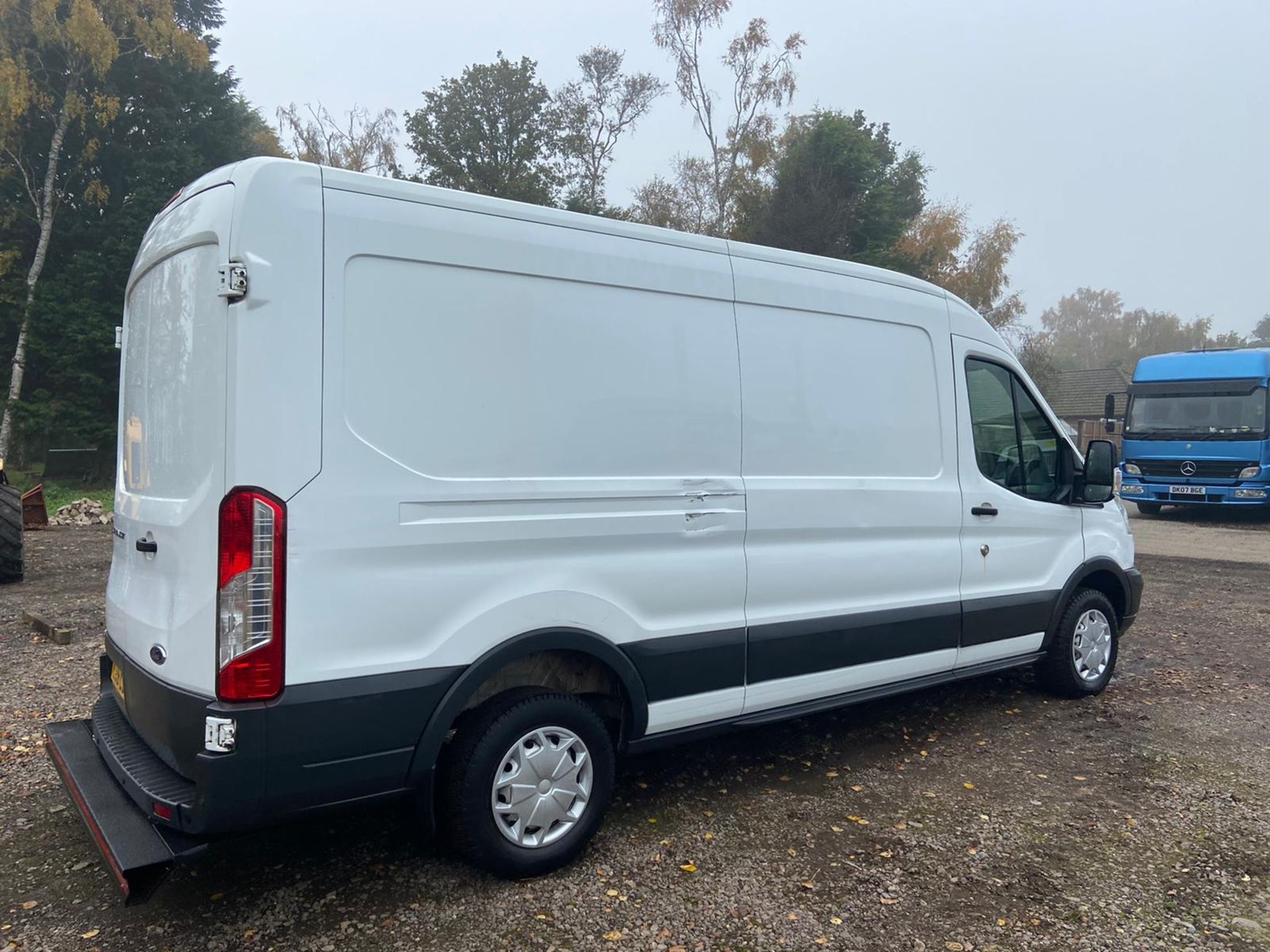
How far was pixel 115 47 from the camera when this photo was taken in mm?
19672

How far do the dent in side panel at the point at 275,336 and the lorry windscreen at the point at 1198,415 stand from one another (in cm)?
1685

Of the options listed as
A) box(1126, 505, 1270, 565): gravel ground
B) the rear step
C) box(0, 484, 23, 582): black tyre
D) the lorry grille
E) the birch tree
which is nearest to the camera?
the rear step

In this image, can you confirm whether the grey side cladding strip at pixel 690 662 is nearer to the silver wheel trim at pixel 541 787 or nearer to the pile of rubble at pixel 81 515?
the silver wheel trim at pixel 541 787

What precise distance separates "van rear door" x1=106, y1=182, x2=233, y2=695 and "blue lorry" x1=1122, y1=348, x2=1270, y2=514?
51.7 ft

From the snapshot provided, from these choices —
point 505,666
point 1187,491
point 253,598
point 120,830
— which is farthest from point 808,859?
point 1187,491

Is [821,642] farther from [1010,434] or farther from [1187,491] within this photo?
[1187,491]

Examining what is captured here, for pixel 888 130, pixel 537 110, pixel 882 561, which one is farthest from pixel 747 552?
pixel 888 130

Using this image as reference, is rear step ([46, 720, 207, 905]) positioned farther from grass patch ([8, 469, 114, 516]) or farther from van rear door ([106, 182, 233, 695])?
grass patch ([8, 469, 114, 516])

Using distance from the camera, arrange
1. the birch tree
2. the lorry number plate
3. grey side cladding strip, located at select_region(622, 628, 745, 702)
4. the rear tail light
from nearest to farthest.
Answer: the rear tail light < grey side cladding strip, located at select_region(622, 628, 745, 702) < the lorry number plate < the birch tree

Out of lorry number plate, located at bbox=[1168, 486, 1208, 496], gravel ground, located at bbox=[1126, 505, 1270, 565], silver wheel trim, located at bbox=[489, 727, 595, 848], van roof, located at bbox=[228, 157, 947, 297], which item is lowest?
silver wheel trim, located at bbox=[489, 727, 595, 848]

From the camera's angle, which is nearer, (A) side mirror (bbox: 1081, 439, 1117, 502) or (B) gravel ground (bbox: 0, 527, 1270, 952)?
(B) gravel ground (bbox: 0, 527, 1270, 952)

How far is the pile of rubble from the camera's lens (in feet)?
46.8

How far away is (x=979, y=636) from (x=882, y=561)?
96cm

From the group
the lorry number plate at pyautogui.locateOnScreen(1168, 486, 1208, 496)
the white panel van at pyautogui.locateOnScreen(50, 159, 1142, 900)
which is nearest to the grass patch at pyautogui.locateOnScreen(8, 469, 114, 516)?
the white panel van at pyautogui.locateOnScreen(50, 159, 1142, 900)
